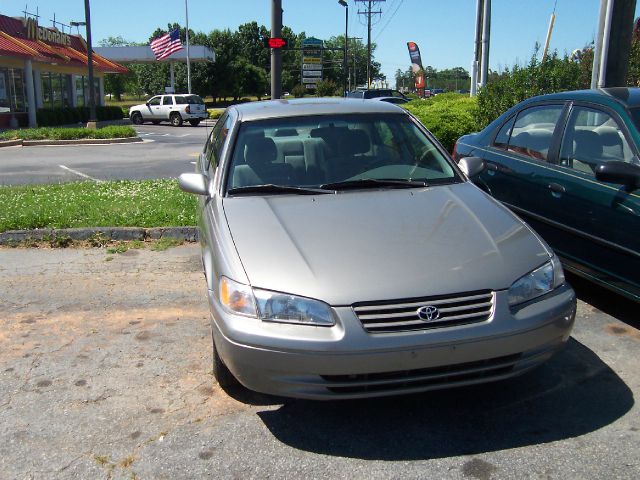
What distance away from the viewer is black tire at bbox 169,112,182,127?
33.1 m

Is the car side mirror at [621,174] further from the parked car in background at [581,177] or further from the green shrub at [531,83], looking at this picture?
the green shrub at [531,83]

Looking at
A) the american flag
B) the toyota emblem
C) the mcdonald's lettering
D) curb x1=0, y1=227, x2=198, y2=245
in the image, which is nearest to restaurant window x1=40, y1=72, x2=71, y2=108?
the mcdonald's lettering

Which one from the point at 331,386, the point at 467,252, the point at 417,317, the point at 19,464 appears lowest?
the point at 19,464

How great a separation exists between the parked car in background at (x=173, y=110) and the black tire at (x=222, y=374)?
99.8 ft

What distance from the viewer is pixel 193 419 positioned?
3.41 m

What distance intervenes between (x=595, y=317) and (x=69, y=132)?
1956 centimetres

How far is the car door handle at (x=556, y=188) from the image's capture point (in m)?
4.88

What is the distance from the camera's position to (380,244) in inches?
132

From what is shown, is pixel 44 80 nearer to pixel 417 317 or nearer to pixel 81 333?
pixel 81 333

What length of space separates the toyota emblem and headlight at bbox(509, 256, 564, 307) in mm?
407

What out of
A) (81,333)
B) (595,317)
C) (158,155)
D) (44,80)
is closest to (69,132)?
(158,155)

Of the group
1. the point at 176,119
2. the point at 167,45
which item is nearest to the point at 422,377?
the point at 176,119

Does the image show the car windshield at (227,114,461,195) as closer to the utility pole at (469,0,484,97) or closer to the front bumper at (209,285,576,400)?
the front bumper at (209,285,576,400)

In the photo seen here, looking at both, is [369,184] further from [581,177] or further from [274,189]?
[581,177]
